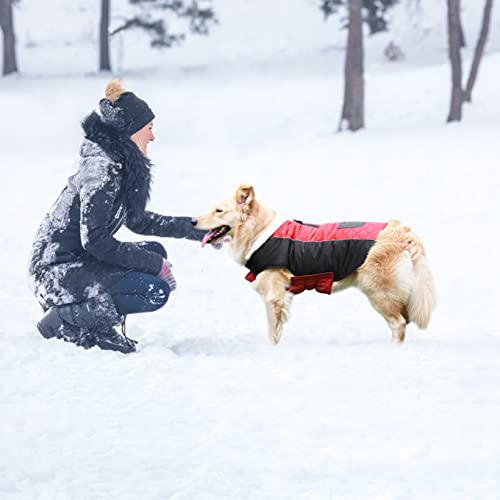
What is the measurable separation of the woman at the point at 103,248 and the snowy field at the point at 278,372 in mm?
244

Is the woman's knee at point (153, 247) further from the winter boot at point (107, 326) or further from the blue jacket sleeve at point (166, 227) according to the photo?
the winter boot at point (107, 326)

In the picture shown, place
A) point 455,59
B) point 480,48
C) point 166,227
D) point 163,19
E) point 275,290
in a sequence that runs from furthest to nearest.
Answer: point 163,19 < point 480,48 < point 455,59 < point 166,227 < point 275,290

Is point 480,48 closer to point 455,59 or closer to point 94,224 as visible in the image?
point 455,59

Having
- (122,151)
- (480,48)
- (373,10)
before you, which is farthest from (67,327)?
(373,10)

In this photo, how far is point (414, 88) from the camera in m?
23.9

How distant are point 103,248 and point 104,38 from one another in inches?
967

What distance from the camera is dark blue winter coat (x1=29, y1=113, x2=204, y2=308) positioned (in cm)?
571

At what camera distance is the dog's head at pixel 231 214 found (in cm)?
587

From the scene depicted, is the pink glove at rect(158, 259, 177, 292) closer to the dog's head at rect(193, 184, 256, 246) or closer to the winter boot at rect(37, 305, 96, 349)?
the dog's head at rect(193, 184, 256, 246)

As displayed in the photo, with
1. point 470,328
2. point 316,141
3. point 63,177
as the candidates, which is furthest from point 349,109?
point 470,328

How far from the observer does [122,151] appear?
5832mm

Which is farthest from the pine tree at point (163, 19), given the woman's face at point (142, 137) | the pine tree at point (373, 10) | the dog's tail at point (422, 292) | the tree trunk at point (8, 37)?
the dog's tail at point (422, 292)

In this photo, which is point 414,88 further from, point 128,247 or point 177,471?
point 177,471

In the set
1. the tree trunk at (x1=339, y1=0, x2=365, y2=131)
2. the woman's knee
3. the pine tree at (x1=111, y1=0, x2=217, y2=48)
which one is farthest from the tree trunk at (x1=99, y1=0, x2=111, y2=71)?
the woman's knee
